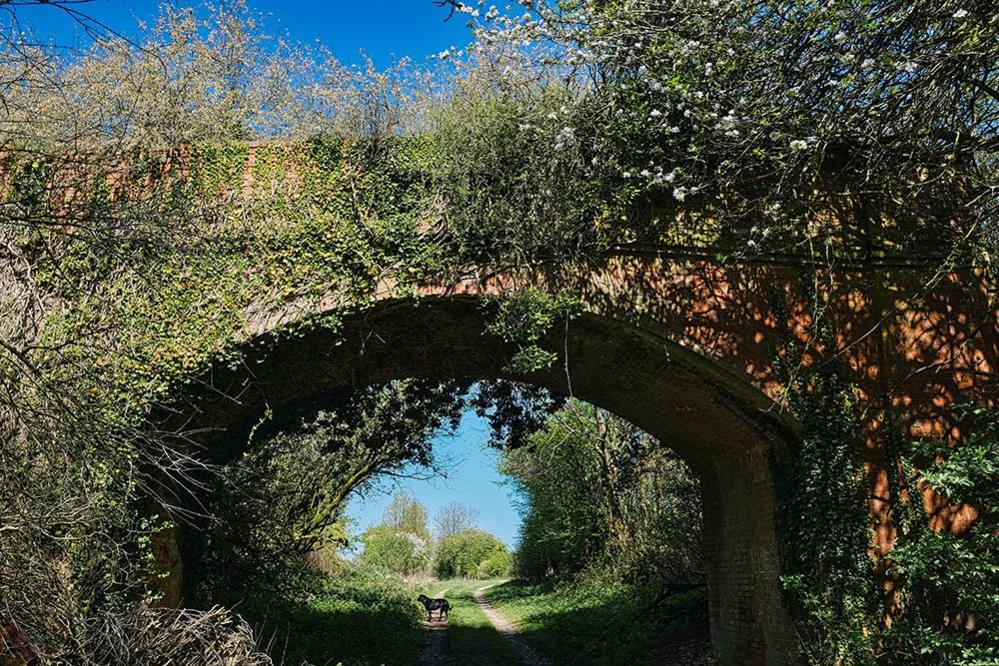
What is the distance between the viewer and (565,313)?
28.7 feet

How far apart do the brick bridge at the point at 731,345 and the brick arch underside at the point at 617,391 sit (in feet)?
0.09

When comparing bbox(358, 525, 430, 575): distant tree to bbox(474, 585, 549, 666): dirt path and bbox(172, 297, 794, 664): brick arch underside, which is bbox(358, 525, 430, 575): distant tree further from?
bbox(172, 297, 794, 664): brick arch underside

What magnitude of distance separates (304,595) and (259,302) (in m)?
11.7

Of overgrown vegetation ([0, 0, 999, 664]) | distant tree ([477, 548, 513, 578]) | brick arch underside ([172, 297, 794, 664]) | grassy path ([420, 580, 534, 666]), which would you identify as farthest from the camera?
distant tree ([477, 548, 513, 578])

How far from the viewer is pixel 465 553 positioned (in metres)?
61.8

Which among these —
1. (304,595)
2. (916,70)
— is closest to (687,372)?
(916,70)

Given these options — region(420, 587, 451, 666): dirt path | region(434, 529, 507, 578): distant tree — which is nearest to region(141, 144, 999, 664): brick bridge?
region(420, 587, 451, 666): dirt path

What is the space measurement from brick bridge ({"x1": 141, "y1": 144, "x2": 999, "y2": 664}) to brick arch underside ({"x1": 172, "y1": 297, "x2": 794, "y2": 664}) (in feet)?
0.09

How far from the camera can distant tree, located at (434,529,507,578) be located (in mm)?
61250

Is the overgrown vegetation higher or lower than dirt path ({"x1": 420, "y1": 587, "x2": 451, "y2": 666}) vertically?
higher

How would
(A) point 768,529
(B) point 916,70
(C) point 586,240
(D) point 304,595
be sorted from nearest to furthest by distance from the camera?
(B) point 916,70 → (C) point 586,240 → (A) point 768,529 → (D) point 304,595

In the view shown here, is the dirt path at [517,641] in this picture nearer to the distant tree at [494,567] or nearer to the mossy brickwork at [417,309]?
the mossy brickwork at [417,309]

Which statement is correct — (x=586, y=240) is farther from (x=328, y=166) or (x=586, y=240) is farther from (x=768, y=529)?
(x=768, y=529)

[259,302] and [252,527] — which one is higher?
[259,302]
